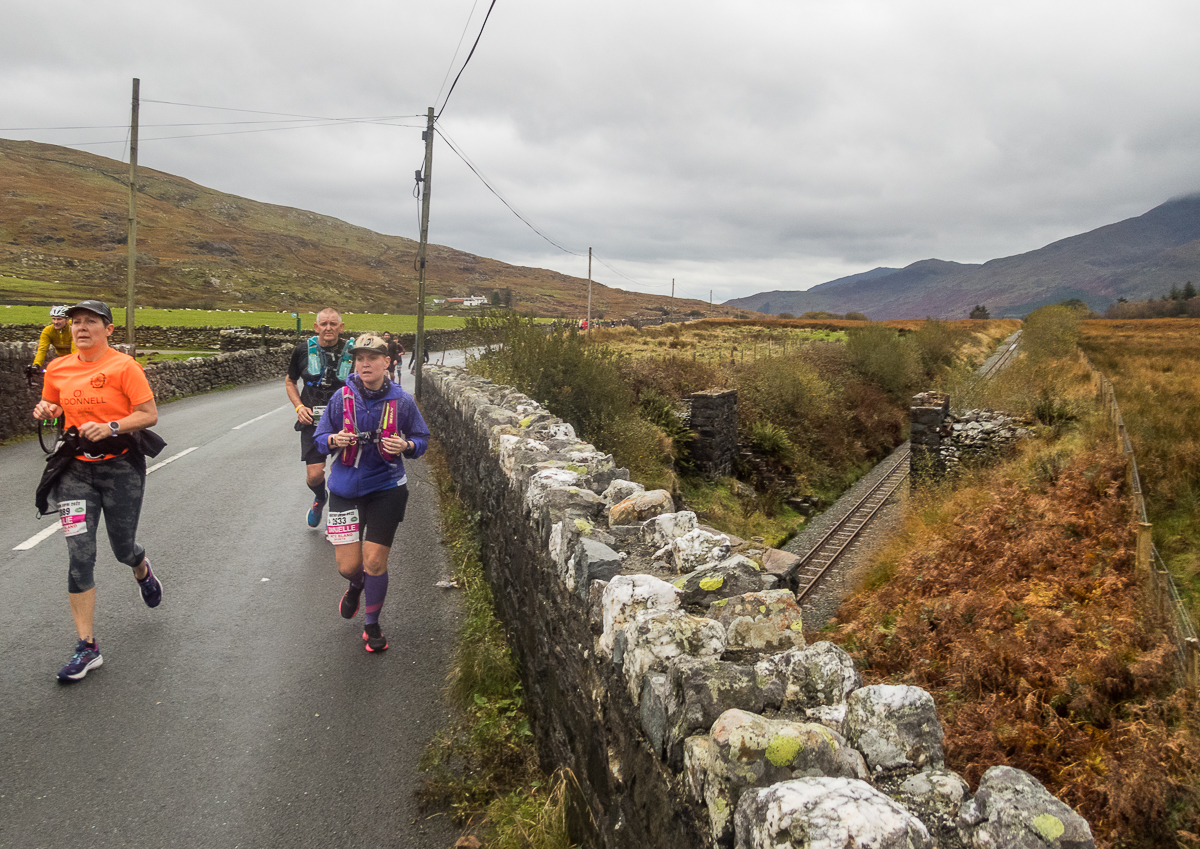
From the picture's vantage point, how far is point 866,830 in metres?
1.57

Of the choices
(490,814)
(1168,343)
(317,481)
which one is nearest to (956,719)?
(490,814)

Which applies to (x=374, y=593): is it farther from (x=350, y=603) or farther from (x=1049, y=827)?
(x=1049, y=827)

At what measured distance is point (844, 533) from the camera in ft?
57.0

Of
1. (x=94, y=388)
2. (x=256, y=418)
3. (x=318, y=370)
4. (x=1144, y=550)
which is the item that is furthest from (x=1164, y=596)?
Answer: (x=256, y=418)

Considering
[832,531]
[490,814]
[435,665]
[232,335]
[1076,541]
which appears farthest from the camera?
[232,335]

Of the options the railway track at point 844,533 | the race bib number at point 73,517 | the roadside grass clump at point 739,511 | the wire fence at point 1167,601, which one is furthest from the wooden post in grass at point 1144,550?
the roadside grass clump at point 739,511

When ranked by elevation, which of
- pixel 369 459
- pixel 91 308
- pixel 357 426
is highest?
pixel 91 308

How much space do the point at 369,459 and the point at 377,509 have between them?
0.35 meters

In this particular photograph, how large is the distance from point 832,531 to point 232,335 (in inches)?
1147

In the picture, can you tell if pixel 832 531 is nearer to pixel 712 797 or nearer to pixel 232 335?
pixel 712 797

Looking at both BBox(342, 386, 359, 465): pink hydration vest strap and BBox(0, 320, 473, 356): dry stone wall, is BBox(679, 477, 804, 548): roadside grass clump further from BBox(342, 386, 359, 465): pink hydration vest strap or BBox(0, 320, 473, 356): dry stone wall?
BBox(0, 320, 473, 356): dry stone wall

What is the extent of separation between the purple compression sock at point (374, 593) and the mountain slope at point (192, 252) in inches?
3296

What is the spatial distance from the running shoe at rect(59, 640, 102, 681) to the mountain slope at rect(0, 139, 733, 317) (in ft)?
273

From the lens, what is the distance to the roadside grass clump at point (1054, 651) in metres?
4.36
